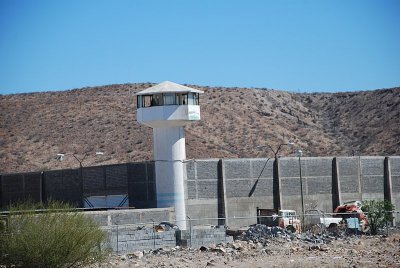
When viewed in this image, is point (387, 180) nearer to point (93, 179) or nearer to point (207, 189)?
point (207, 189)

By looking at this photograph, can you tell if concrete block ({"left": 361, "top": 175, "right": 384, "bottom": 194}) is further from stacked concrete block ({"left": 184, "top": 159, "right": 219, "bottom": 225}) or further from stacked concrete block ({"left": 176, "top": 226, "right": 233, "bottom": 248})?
stacked concrete block ({"left": 176, "top": 226, "right": 233, "bottom": 248})

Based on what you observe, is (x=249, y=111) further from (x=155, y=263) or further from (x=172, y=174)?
(x=155, y=263)

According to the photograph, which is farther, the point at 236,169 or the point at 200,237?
the point at 236,169

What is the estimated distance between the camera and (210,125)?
325ft

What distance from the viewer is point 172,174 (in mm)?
49969

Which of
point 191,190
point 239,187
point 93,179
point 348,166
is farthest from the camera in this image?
point 348,166

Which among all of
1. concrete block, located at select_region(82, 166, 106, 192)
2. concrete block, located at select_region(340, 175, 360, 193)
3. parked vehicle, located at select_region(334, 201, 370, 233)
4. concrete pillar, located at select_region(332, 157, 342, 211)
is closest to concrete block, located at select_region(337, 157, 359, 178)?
concrete block, located at select_region(340, 175, 360, 193)

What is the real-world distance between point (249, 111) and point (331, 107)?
16.1 metres

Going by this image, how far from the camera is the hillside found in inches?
3519

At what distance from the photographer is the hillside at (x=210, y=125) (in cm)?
8938

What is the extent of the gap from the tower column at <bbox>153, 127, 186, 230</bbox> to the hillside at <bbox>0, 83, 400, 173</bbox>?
3242 centimetres

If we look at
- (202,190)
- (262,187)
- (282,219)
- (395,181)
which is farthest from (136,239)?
(395,181)

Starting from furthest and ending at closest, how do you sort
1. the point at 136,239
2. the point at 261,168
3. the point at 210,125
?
the point at 210,125
the point at 261,168
the point at 136,239

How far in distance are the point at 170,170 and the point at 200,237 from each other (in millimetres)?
9568
